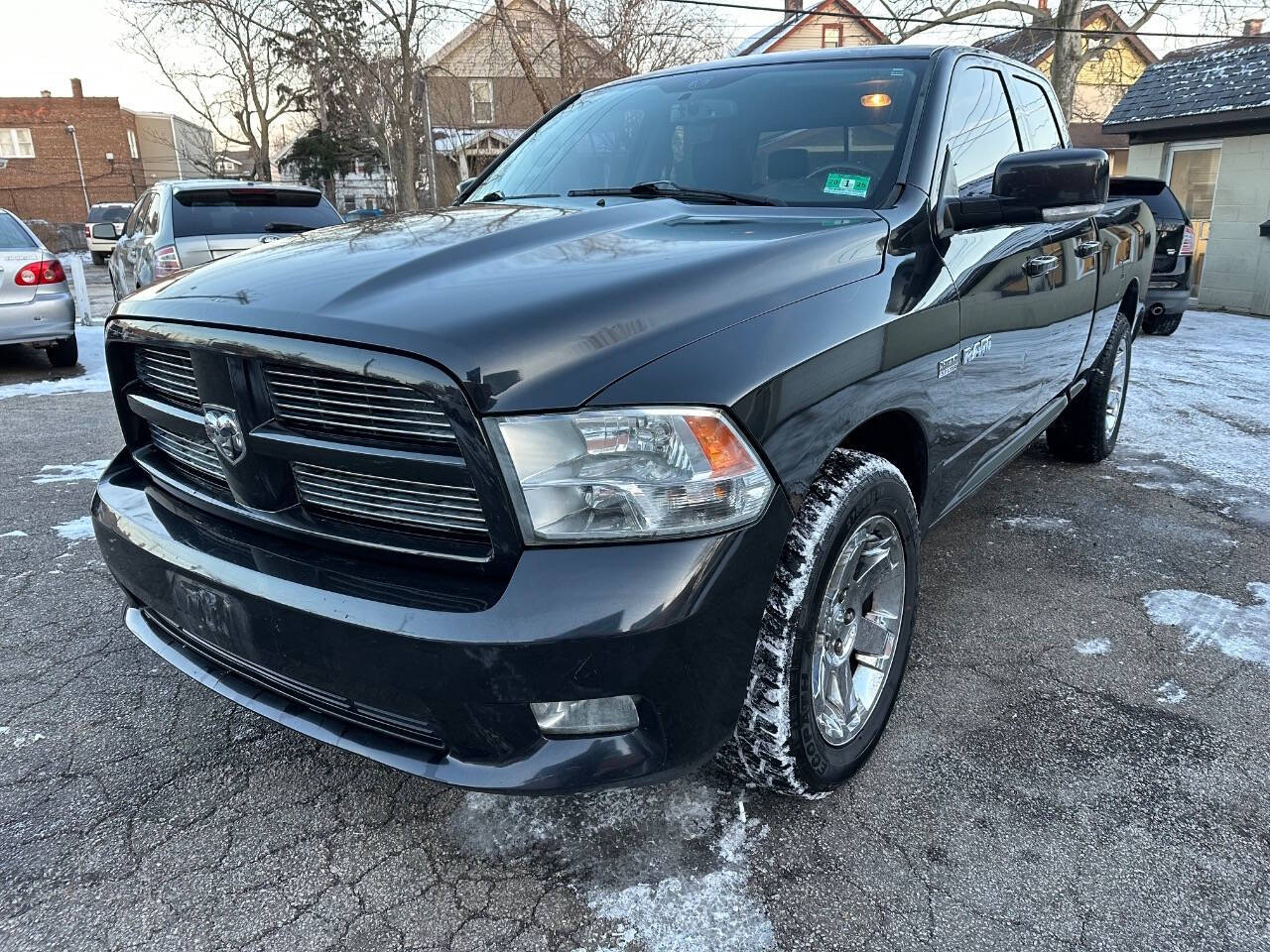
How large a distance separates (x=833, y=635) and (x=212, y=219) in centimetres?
715

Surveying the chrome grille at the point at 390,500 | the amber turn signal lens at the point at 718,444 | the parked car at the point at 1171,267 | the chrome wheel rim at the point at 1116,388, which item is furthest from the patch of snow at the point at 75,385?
the parked car at the point at 1171,267

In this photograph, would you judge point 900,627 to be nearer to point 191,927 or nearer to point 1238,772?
point 1238,772

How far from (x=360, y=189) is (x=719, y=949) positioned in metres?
43.1

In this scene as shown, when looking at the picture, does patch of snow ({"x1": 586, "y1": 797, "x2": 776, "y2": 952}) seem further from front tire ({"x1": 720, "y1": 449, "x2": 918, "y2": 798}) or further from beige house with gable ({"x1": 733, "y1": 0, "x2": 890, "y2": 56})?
beige house with gable ({"x1": 733, "y1": 0, "x2": 890, "y2": 56})

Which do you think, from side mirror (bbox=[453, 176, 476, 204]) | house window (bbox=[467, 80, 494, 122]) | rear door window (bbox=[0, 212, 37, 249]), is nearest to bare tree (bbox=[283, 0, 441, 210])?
house window (bbox=[467, 80, 494, 122])

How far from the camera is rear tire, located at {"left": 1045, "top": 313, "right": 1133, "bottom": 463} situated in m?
4.54

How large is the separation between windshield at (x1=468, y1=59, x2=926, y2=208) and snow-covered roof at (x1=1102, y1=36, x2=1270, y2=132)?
461 inches

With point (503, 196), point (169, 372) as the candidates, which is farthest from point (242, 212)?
point (169, 372)

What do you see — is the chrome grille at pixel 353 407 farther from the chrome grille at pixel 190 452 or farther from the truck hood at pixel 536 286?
the chrome grille at pixel 190 452

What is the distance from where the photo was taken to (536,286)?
1740mm

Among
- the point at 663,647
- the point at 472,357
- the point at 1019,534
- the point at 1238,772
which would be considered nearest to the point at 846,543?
the point at 663,647

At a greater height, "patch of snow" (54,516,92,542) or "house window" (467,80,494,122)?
"house window" (467,80,494,122)

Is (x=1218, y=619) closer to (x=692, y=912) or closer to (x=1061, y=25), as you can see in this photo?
(x=692, y=912)

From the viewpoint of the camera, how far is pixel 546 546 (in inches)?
60.7
